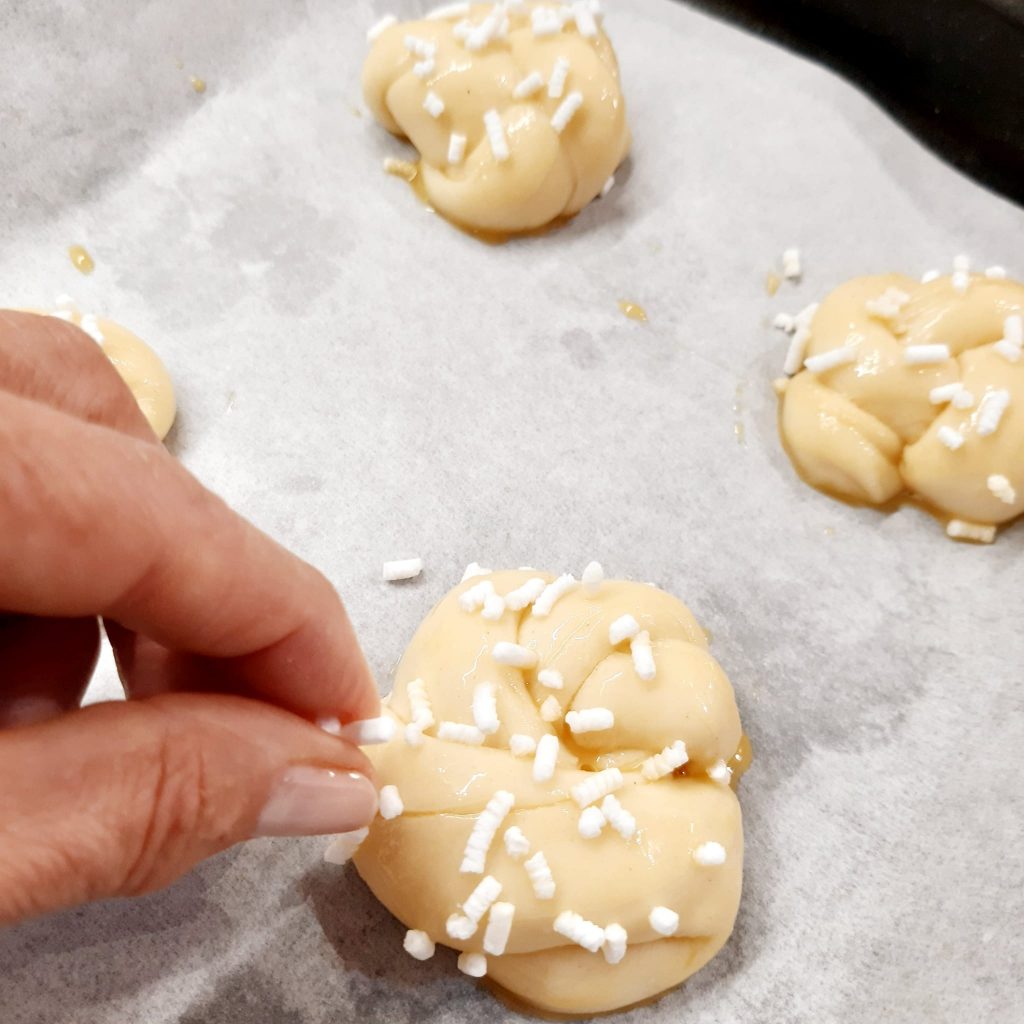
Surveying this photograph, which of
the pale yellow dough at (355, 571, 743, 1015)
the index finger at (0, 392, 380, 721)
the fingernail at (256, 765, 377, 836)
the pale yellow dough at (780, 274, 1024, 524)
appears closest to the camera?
the index finger at (0, 392, 380, 721)

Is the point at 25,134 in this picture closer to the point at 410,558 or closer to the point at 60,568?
the point at 410,558

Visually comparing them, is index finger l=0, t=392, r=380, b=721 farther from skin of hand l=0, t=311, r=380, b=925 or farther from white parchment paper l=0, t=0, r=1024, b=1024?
white parchment paper l=0, t=0, r=1024, b=1024

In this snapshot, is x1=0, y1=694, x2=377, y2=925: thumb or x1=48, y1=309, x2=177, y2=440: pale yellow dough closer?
x1=0, y1=694, x2=377, y2=925: thumb

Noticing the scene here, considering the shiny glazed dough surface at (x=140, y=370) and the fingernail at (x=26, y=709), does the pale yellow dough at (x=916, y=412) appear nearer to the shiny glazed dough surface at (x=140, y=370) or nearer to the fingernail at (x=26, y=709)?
the shiny glazed dough surface at (x=140, y=370)

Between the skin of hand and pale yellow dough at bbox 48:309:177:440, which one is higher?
the skin of hand

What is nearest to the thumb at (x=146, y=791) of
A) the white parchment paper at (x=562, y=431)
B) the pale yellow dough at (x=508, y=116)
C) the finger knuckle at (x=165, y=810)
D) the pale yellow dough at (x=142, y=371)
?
the finger knuckle at (x=165, y=810)

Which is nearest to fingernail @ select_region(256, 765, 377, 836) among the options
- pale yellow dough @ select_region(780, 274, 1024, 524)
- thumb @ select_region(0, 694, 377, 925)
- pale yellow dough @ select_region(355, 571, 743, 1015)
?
thumb @ select_region(0, 694, 377, 925)

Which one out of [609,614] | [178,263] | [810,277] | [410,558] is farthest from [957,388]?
[178,263]

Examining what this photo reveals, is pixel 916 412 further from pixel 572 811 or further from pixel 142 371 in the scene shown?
pixel 142 371
